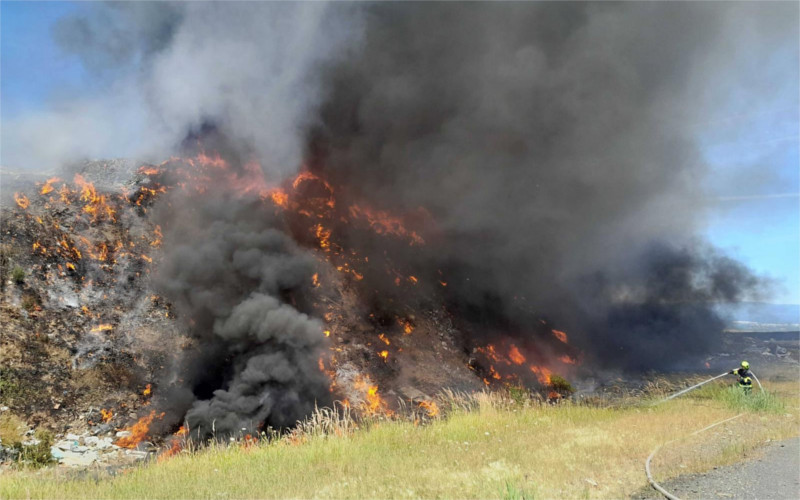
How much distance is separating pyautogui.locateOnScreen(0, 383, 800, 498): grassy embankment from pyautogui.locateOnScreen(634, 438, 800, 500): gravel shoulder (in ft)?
0.88

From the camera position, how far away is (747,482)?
587cm

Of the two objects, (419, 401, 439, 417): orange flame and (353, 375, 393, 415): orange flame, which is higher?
(353, 375, 393, 415): orange flame

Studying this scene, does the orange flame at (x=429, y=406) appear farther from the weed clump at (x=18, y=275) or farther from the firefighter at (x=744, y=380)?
the weed clump at (x=18, y=275)

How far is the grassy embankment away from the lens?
5805 millimetres

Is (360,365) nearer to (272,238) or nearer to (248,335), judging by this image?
(248,335)

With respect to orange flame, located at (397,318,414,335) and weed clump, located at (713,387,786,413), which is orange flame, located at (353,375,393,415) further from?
weed clump, located at (713,387,786,413)

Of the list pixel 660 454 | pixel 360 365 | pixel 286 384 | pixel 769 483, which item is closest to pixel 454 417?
pixel 660 454

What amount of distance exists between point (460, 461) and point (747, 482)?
3830mm

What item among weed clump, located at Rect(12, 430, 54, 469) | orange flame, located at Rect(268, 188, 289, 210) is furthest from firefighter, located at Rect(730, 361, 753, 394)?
orange flame, located at Rect(268, 188, 289, 210)

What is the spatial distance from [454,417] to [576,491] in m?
4.73

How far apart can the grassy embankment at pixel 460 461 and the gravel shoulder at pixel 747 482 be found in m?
0.27

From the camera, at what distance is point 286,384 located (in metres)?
14.7

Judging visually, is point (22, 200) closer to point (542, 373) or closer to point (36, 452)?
point (36, 452)

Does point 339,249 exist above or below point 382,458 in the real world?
above
